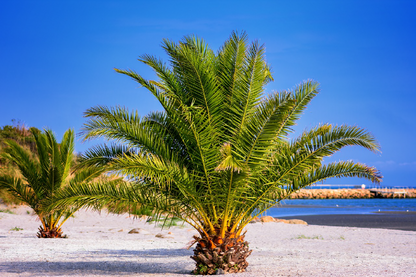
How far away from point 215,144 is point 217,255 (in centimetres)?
228

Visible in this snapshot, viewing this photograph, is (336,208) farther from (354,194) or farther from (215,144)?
(215,144)

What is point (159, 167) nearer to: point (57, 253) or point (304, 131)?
point (304, 131)

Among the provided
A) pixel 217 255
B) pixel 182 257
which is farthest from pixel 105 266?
pixel 217 255

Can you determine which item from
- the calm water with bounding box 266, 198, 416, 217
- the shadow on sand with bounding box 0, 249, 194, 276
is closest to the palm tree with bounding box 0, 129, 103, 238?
the shadow on sand with bounding box 0, 249, 194, 276

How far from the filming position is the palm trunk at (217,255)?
25.5 ft

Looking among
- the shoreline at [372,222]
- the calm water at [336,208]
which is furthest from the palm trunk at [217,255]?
the calm water at [336,208]

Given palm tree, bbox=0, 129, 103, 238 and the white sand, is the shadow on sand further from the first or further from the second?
palm tree, bbox=0, 129, 103, 238

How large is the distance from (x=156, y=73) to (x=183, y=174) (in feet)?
7.76

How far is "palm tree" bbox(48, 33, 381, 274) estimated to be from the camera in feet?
23.8

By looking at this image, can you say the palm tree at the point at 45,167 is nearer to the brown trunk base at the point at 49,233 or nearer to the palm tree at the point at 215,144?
the brown trunk base at the point at 49,233

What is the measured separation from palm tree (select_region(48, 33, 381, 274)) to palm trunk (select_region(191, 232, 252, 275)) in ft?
0.07

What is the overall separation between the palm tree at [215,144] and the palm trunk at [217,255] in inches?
0.8

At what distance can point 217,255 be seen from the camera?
775cm

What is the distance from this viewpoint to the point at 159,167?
6.79 meters
